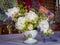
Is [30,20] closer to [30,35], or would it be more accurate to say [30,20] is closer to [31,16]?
[31,16]

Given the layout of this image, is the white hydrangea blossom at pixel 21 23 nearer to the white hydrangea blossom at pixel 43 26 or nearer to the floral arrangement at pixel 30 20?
the floral arrangement at pixel 30 20

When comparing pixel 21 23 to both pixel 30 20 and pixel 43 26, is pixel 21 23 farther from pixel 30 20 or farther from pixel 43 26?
pixel 43 26

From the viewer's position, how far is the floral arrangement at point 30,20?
1678 mm

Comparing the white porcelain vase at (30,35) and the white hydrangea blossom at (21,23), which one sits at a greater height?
the white hydrangea blossom at (21,23)

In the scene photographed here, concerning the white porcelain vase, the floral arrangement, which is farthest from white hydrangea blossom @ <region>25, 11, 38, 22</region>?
the white porcelain vase

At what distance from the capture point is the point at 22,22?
1.67m

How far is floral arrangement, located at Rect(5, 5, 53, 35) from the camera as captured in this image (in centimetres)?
168

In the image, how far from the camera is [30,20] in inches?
66.0

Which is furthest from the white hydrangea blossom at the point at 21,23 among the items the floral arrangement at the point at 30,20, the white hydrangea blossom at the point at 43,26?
the white hydrangea blossom at the point at 43,26

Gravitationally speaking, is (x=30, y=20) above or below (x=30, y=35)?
above

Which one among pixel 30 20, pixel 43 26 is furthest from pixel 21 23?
pixel 43 26

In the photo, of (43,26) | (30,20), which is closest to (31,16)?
(30,20)

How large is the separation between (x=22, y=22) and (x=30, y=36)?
0.52 feet

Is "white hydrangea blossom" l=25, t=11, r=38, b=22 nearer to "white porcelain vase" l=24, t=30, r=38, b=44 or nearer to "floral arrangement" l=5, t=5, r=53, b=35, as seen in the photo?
"floral arrangement" l=5, t=5, r=53, b=35
